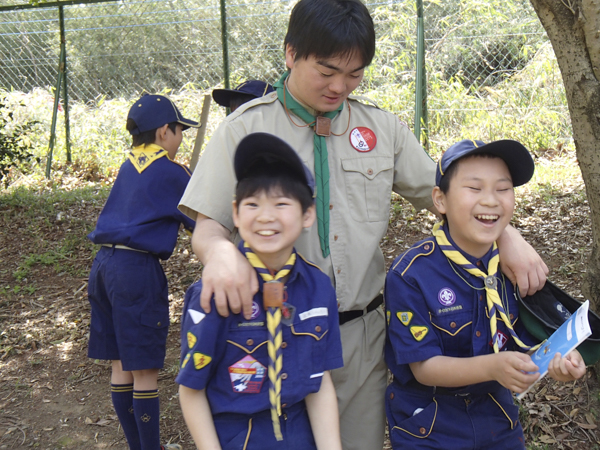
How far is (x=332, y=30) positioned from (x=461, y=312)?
104cm

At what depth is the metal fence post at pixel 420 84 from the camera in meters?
6.40

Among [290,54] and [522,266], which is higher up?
[290,54]

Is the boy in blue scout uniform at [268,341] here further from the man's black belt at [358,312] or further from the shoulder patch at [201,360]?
the man's black belt at [358,312]

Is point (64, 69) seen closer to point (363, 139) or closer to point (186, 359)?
point (363, 139)

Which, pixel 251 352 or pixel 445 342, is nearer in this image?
pixel 251 352

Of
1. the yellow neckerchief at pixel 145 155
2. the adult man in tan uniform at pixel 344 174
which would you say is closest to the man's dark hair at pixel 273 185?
the adult man in tan uniform at pixel 344 174

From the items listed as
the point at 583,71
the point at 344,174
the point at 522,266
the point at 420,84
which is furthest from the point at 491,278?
the point at 420,84

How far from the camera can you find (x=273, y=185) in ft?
6.13

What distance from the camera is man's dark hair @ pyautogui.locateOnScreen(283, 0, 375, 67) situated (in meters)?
1.99

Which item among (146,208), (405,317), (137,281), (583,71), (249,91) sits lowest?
(137,281)

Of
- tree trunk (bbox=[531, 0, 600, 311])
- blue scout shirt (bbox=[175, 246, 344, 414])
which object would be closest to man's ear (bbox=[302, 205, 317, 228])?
blue scout shirt (bbox=[175, 246, 344, 414])

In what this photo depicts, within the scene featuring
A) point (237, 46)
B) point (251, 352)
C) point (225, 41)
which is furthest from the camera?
point (237, 46)

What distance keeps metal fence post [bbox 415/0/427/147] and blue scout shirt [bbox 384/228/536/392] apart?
462 centimetres

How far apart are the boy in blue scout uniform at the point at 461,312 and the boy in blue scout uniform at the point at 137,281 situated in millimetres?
1616
